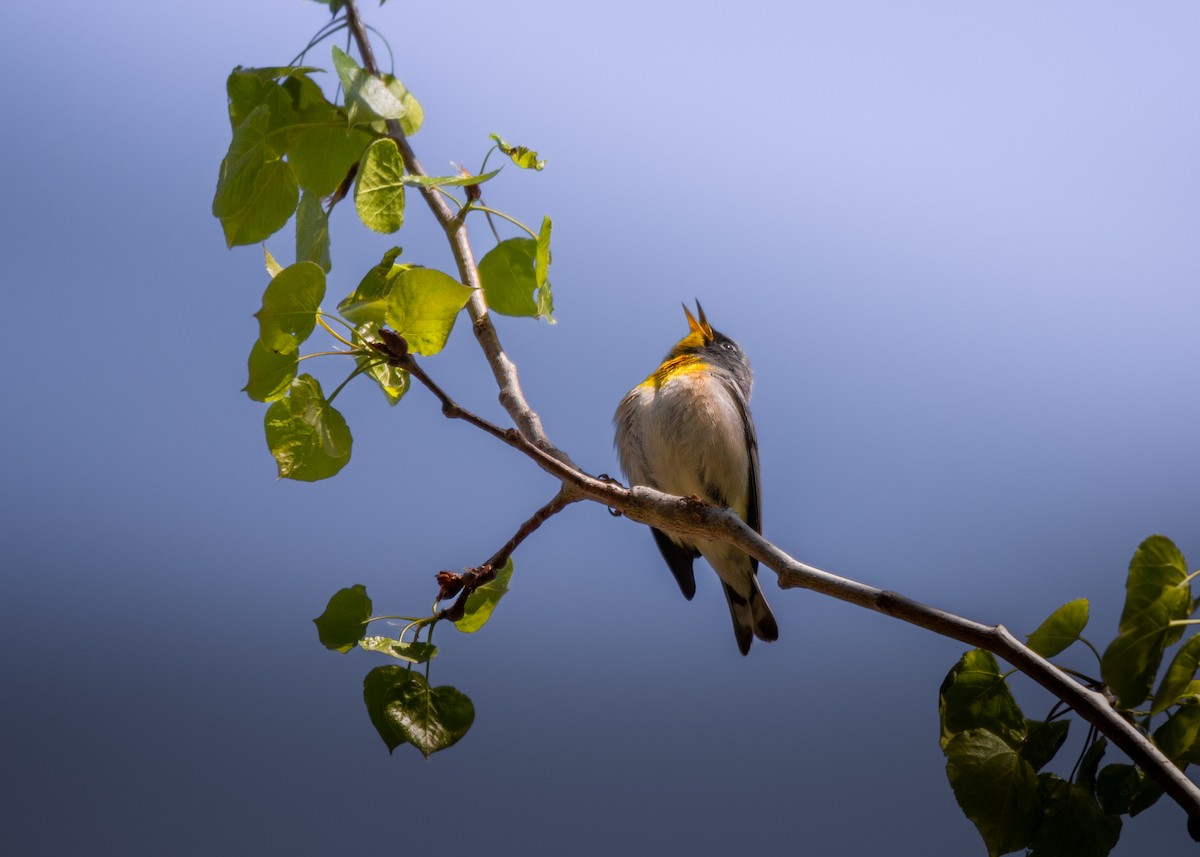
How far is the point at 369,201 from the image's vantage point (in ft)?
3.58

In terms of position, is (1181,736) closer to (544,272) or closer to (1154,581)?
(1154,581)

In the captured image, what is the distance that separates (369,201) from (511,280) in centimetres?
23

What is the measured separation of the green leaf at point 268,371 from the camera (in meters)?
1.02

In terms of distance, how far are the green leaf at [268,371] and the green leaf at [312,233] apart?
119 millimetres

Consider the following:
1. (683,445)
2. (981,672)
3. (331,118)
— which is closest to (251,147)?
(331,118)

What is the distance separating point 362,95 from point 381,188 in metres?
0.10

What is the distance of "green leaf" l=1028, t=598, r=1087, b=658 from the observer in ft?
3.14

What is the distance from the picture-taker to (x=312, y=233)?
43.3 inches

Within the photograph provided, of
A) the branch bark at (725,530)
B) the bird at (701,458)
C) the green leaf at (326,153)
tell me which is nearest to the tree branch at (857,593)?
the branch bark at (725,530)

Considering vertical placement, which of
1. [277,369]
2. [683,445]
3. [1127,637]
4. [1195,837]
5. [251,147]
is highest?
[683,445]

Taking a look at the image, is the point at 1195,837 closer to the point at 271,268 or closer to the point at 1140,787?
the point at 1140,787

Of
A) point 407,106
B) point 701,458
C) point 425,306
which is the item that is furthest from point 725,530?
point 701,458

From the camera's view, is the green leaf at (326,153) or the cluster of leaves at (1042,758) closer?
the cluster of leaves at (1042,758)

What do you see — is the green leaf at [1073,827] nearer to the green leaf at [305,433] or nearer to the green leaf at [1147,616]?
the green leaf at [1147,616]
